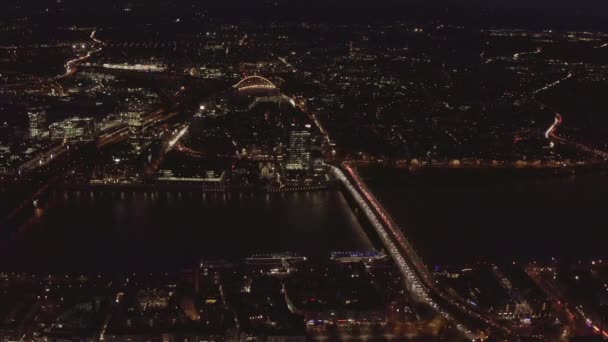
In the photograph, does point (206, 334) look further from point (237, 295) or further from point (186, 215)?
point (186, 215)

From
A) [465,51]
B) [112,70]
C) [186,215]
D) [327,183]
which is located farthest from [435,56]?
[186,215]

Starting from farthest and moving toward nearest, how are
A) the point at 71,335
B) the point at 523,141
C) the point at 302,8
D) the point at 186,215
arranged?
the point at 302,8
the point at 523,141
the point at 186,215
the point at 71,335

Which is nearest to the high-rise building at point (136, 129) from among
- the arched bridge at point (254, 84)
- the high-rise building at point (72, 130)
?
the high-rise building at point (72, 130)

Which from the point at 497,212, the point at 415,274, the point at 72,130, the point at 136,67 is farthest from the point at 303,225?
the point at 136,67

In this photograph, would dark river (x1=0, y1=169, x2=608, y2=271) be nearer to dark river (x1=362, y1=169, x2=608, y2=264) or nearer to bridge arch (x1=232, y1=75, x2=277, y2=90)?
dark river (x1=362, y1=169, x2=608, y2=264)

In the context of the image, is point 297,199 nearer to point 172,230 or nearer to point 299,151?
point 299,151
